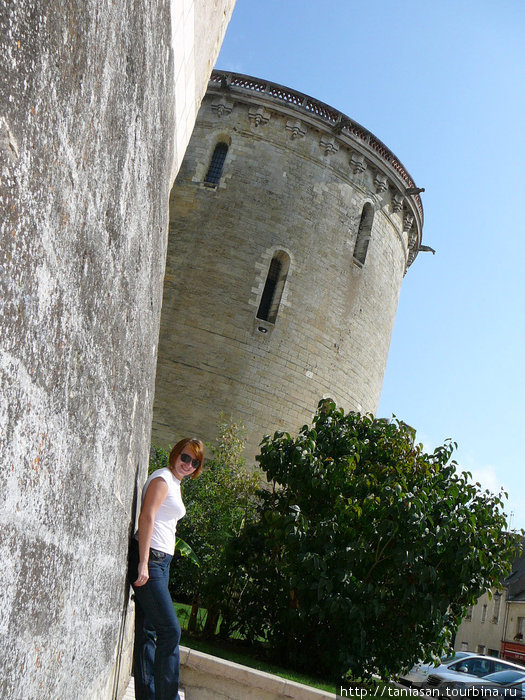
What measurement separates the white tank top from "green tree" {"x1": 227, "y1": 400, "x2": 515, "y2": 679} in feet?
16.3

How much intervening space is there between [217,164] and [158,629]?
15.9 m

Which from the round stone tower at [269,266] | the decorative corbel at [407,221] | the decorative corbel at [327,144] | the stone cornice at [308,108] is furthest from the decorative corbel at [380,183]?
the decorative corbel at [327,144]

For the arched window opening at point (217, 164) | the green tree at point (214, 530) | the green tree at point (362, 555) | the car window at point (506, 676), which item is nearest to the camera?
the green tree at point (362, 555)

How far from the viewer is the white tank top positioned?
11.9 feet

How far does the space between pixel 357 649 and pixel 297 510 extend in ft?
6.07

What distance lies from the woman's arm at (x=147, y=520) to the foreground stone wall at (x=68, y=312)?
1.07 feet

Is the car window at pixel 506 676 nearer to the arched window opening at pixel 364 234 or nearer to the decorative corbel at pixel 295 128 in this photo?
the arched window opening at pixel 364 234

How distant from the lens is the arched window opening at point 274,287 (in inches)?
677

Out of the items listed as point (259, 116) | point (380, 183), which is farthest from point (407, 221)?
point (259, 116)

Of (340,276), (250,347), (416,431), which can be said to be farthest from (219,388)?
(416,431)

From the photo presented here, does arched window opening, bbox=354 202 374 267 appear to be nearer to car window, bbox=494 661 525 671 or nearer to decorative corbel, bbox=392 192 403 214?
decorative corbel, bbox=392 192 403 214

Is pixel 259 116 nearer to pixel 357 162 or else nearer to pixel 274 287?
pixel 357 162

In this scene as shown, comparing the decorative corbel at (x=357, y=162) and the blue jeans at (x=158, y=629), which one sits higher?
the decorative corbel at (x=357, y=162)

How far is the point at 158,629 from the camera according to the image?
140 inches
